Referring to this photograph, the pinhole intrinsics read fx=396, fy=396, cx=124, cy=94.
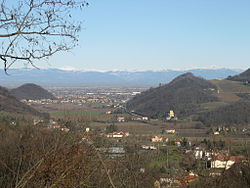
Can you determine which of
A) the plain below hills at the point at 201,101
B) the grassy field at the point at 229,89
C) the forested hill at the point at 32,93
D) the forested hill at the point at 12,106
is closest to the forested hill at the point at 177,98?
the plain below hills at the point at 201,101

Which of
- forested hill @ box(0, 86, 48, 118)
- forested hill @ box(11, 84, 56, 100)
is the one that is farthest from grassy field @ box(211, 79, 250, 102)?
forested hill @ box(11, 84, 56, 100)

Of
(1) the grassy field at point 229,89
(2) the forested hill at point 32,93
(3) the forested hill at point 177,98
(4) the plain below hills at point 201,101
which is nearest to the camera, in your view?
(4) the plain below hills at point 201,101

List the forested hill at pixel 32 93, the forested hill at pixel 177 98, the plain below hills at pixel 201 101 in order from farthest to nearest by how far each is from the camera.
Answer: the forested hill at pixel 32 93, the forested hill at pixel 177 98, the plain below hills at pixel 201 101

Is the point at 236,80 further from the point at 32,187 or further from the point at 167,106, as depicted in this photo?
the point at 32,187

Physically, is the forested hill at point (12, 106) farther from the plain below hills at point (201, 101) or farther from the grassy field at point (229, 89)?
the grassy field at point (229, 89)

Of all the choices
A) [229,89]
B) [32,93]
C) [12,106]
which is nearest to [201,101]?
[229,89]

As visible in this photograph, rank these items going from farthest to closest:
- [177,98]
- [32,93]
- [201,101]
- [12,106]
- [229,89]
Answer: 1. [32,93]
2. [229,89]
3. [177,98]
4. [201,101]
5. [12,106]

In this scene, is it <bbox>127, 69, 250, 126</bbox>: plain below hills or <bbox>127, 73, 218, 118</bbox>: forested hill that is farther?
<bbox>127, 73, 218, 118</bbox>: forested hill

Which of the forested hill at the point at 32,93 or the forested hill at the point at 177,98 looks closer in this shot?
the forested hill at the point at 177,98

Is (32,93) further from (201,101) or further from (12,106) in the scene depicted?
(12,106)

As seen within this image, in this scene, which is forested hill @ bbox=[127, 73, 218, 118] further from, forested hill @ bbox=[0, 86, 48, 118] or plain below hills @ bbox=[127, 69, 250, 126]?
forested hill @ bbox=[0, 86, 48, 118]
